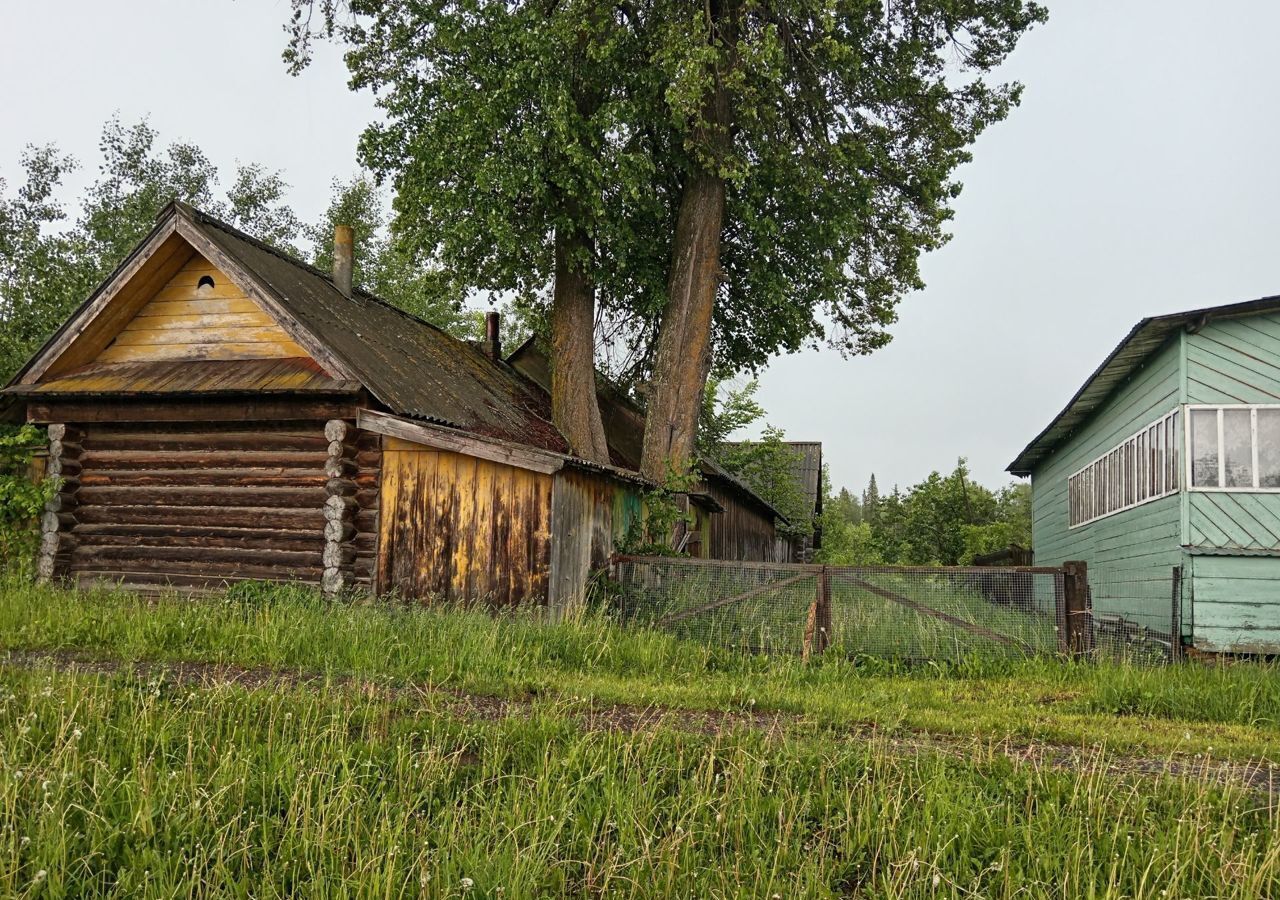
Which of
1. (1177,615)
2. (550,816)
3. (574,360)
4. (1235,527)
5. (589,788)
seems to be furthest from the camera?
(574,360)

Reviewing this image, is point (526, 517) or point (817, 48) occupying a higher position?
point (817, 48)

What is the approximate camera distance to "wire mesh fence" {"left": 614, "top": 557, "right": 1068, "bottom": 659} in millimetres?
10078

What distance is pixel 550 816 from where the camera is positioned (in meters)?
4.73

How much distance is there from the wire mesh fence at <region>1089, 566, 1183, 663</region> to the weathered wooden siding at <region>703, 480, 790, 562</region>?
8.84 m

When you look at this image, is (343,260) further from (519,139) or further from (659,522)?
(659,522)

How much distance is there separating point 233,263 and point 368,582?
4938mm

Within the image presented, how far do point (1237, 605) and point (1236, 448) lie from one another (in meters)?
1.96

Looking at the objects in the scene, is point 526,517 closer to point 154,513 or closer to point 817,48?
point 154,513

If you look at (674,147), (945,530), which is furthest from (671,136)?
(945,530)

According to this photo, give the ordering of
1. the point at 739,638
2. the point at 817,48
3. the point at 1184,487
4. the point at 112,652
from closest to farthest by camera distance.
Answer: the point at 112,652 → the point at 739,638 → the point at 1184,487 → the point at 817,48

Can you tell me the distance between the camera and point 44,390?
13.6 meters

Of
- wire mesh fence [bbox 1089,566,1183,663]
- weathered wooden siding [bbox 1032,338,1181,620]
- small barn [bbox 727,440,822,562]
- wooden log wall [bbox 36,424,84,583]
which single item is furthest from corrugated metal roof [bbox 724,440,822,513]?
wooden log wall [bbox 36,424,84,583]

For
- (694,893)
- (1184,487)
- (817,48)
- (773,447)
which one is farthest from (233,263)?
(773,447)

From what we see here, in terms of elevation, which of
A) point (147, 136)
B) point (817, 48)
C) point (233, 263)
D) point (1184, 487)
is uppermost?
point (147, 136)
